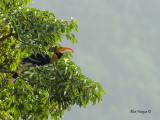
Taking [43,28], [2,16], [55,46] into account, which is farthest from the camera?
[55,46]

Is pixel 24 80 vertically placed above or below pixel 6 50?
below

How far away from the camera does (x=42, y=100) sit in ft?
50.4

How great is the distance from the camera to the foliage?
12.8 metres

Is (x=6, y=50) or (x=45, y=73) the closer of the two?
(x=45, y=73)

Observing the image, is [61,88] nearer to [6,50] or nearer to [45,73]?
[45,73]

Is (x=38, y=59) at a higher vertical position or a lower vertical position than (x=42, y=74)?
higher

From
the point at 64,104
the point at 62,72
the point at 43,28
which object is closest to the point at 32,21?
the point at 43,28

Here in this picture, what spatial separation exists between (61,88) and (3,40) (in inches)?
153

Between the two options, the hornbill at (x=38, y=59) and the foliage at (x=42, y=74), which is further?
the hornbill at (x=38, y=59)

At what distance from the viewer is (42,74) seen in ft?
42.3

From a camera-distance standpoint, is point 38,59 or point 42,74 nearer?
point 42,74

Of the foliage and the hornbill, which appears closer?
the foliage

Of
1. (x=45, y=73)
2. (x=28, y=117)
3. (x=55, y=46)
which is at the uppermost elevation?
(x=55, y=46)

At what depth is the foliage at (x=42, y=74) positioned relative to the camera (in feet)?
42.0
